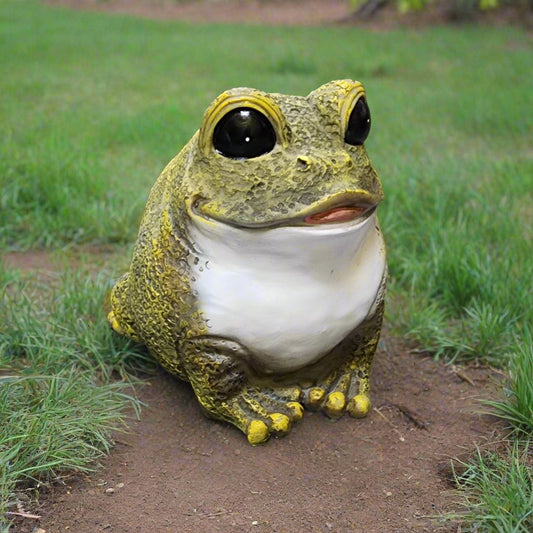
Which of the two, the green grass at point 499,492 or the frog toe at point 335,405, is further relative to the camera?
the frog toe at point 335,405

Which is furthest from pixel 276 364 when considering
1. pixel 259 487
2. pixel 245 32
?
pixel 245 32

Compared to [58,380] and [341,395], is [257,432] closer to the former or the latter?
[341,395]

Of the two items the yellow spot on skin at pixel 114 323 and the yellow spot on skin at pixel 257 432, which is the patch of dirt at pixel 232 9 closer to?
the yellow spot on skin at pixel 114 323

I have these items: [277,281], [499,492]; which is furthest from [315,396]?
[499,492]

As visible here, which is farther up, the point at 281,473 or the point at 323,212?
the point at 323,212

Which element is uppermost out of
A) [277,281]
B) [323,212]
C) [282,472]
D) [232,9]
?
[323,212]

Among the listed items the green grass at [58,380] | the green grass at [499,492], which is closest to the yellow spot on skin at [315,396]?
the green grass at [499,492]
